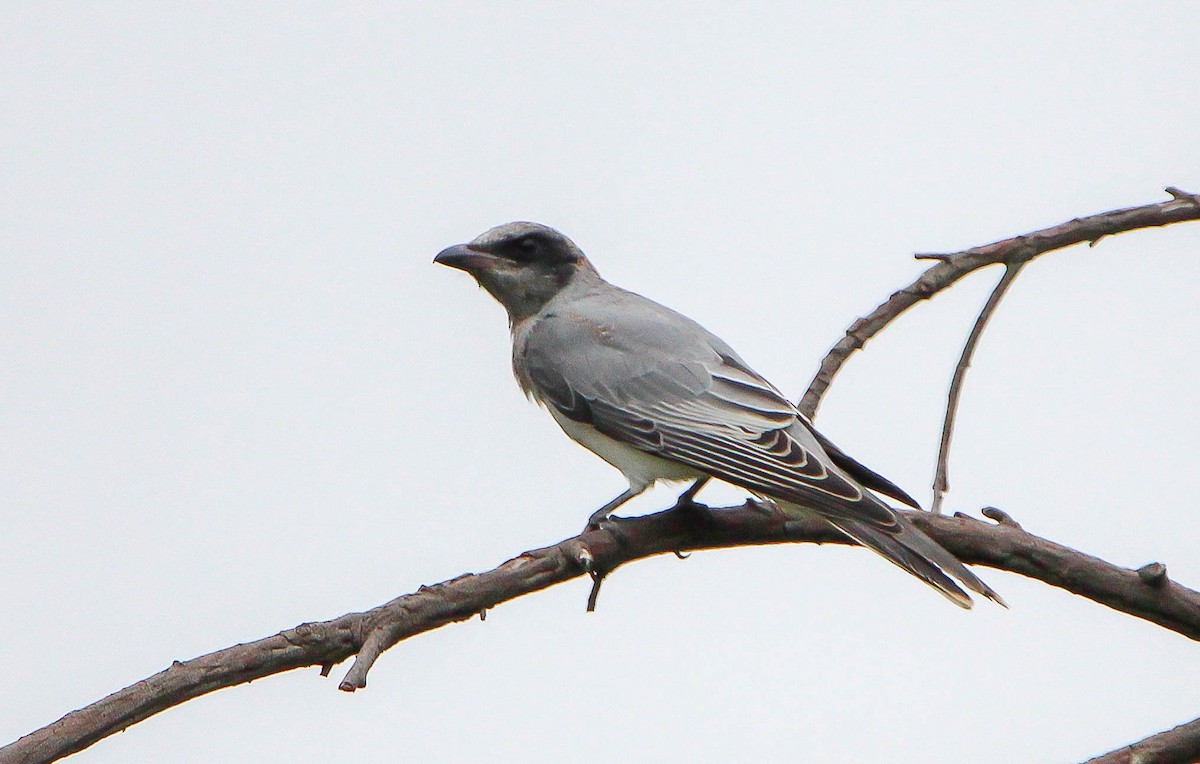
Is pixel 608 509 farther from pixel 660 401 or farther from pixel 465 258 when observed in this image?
pixel 465 258

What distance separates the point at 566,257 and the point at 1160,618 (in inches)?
137

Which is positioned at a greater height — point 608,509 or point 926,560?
point 608,509

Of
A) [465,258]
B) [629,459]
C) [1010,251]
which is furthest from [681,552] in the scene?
[465,258]

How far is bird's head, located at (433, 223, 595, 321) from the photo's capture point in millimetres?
6273

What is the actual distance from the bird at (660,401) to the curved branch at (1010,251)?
493 millimetres

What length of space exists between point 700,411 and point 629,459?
1.14 ft

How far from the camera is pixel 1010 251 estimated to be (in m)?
4.51

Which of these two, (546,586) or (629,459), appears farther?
(629,459)

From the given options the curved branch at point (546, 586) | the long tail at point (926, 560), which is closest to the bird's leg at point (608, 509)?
the curved branch at point (546, 586)

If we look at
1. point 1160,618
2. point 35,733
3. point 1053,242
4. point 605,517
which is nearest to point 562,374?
point 605,517

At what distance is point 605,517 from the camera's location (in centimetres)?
475

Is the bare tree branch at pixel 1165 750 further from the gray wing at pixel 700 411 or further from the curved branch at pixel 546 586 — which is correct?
the gray wing at pixel 700 411

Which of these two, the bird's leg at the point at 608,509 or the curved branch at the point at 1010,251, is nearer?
the curved branch at the point at 1010,251

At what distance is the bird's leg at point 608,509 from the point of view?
4.65 meters
